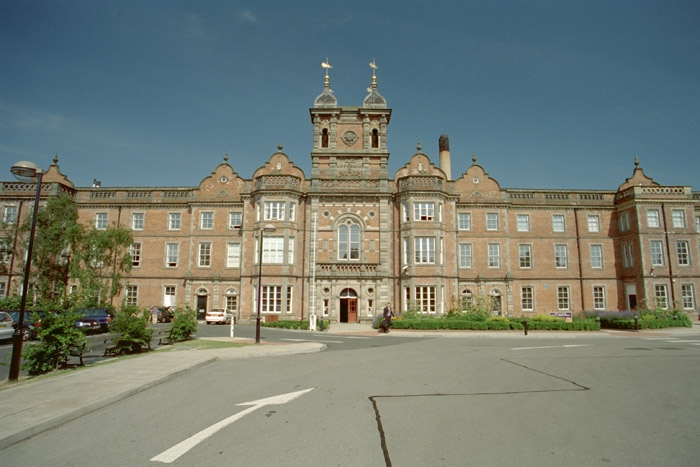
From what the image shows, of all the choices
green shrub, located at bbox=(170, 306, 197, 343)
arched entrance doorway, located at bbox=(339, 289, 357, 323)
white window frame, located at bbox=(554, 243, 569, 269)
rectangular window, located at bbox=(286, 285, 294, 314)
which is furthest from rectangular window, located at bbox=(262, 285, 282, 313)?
white window frame, located at bbox=(554, 243, 569, 269)

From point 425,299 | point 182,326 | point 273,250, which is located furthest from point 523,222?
point 182,326

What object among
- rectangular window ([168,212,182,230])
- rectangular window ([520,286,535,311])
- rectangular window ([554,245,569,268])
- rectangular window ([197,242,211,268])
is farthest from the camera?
rectangular window ([168,212,182,230])

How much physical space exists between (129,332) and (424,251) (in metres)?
23.8

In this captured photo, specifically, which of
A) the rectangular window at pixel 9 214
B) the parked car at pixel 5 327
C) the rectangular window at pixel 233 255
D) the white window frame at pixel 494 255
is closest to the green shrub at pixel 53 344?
the parked car at pixel 5 327

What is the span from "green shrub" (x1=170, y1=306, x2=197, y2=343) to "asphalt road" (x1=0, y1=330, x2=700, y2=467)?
25.0 ft

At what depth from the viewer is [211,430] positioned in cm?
627

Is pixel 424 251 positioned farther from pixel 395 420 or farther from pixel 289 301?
pixel 395 420

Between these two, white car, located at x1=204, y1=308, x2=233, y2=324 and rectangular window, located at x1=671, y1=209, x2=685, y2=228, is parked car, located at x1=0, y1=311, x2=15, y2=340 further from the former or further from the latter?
rectangular window, located at x1=671, y1=209, x2=685, y2=228

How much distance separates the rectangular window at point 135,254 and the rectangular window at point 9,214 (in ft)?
31.6

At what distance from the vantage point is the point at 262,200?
1372 inches

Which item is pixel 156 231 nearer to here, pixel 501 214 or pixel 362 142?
pixel 362 142

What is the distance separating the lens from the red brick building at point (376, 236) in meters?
34.3

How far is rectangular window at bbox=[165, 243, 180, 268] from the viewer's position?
Result: 123ft

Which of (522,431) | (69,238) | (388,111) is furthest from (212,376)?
(388,111)
